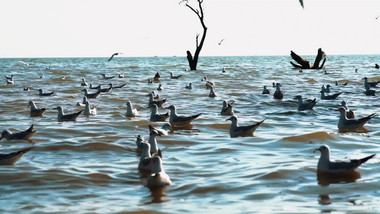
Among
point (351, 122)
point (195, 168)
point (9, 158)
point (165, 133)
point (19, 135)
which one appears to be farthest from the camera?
point (351, 122)

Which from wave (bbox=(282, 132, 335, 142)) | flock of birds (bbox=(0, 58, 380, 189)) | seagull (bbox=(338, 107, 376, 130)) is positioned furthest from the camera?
seagull (bbox=(338, 107, 376, 130))

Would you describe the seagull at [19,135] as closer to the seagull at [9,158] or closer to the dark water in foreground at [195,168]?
the dark water in foreground at [195,168]

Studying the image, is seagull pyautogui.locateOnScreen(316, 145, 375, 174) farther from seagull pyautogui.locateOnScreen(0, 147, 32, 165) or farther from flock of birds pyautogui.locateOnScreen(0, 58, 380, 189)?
seagull pyautogui.locateOnScreen(0, 147, 32, 165)

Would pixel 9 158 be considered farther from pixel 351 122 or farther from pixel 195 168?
pixel 351 122

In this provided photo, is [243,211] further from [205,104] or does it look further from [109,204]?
[205,104]

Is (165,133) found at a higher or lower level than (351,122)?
lower

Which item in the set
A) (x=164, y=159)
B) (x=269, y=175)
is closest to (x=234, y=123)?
(x=164, y=159)

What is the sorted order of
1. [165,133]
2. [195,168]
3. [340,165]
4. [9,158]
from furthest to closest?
[165,133] < [9,158] < [195,168] < [340,165]

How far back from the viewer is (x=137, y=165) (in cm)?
1170

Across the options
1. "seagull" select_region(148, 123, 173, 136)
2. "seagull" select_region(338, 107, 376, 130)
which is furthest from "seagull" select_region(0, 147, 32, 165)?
"seagull" select_region(338, 107, 376, 130)

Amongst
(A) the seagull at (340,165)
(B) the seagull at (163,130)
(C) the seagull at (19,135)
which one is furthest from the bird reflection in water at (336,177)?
(C) the seagull at (19,135)

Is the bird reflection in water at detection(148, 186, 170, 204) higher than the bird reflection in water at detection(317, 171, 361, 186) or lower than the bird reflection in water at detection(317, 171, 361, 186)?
lower

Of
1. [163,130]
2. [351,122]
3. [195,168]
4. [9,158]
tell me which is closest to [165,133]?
[163,130]

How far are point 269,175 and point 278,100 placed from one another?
1681 cm
